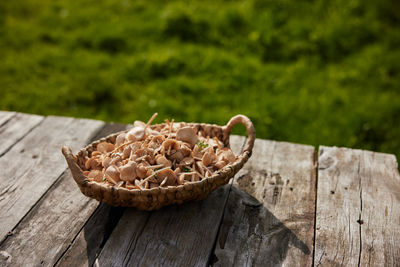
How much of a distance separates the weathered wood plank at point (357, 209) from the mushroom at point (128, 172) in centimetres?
83

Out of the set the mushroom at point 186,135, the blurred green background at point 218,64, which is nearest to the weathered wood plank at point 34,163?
the mushroom at point 186,135

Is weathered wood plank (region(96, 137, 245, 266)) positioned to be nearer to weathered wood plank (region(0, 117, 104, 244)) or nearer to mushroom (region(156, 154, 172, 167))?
mushroom (region(156, 154, 172, 167))

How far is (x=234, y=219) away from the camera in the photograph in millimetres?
2043

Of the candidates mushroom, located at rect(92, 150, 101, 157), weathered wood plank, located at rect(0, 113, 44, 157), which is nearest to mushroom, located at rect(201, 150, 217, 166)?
mushroom, located at rect(92, 150, 101, 157)

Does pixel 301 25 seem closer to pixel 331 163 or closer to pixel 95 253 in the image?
pixel 331 163

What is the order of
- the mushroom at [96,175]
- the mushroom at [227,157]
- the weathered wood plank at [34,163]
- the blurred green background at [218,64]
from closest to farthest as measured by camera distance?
the mushroom at [96,175] → the mushroom at [227,157] → the weathered wood plank at [34,163] → the blurred green background at [218,64]

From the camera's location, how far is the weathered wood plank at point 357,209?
188 centimetres

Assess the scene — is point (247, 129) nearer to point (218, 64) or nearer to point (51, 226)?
point (51, 226)

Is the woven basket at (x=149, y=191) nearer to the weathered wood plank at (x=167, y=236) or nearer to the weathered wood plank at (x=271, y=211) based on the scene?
the weathered wood plank at (x=167, y=236)

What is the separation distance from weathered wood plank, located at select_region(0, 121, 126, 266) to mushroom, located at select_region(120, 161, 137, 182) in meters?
0.28

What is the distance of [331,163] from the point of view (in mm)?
2500

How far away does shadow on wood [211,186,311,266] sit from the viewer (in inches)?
72.0

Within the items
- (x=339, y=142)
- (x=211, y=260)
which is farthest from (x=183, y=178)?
(x=339, y=142)

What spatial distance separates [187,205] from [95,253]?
48cm
